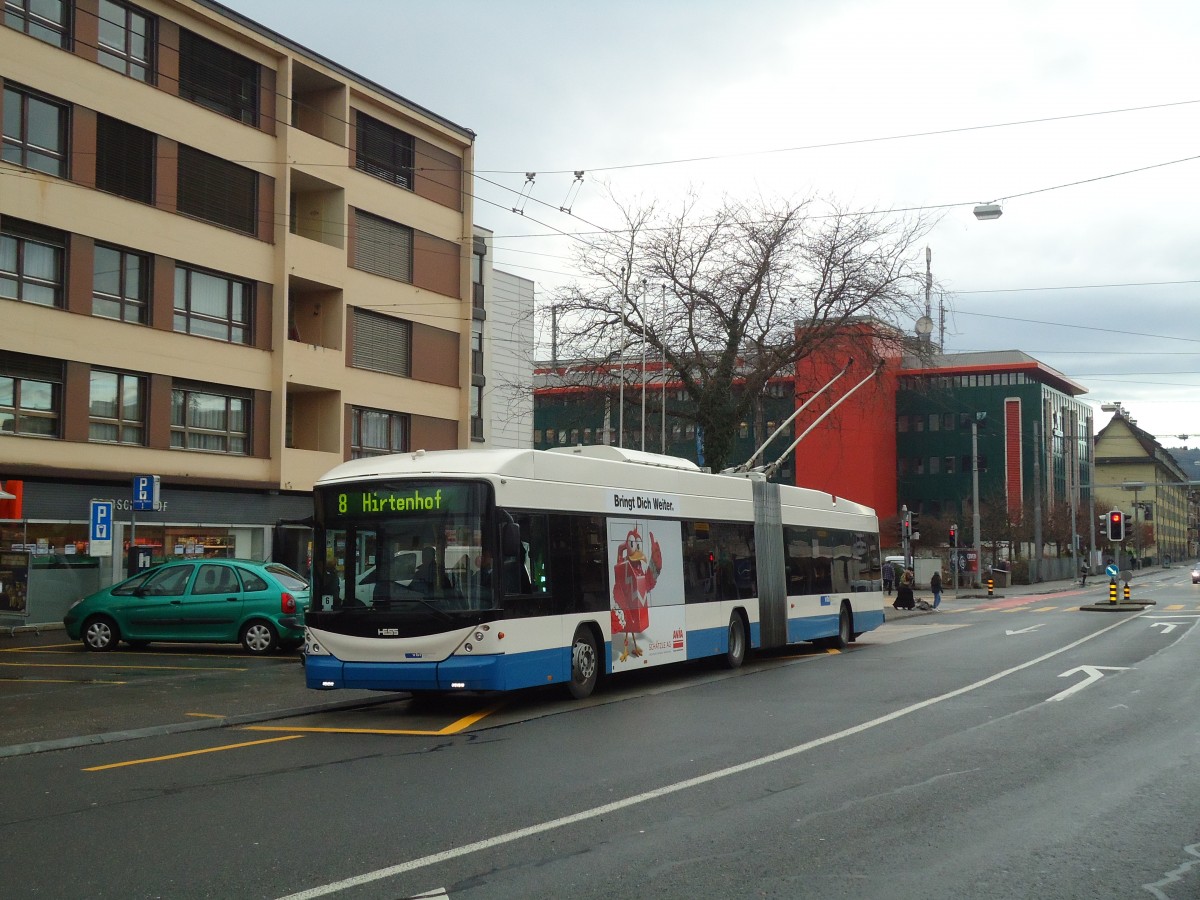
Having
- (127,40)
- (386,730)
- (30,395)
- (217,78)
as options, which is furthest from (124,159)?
(386,730)

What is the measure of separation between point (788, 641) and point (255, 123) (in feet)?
71.6

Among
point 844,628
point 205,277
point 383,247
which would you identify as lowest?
point 844,628

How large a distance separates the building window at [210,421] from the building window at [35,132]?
20.5ft

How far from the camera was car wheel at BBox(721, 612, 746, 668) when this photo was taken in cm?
1986

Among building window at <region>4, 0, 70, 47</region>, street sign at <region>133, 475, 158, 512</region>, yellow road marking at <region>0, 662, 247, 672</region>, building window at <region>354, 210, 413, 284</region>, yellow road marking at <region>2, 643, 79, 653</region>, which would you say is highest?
building window at <region>4, 0, 70, 47</region>

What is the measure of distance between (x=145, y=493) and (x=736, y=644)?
13.3 meters

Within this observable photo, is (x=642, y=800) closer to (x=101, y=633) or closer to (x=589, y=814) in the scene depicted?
(x=589, y=814)

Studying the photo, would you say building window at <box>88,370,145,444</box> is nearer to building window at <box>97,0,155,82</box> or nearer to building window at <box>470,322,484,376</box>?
building window at <box>97,0,155,82</box>

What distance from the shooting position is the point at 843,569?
Result: 2481cm

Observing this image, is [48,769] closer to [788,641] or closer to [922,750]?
[922,750]

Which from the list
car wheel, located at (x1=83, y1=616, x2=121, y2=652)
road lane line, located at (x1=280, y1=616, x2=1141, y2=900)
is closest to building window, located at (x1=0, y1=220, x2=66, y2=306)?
car wheel, located at (x1=83, y1=616, x2=121, y2=652)

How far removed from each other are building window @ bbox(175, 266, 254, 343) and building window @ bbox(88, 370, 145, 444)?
2.16 metres

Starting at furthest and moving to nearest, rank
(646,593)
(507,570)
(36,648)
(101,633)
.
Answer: (36,648) → (101,633) → (646,593) → (507,570)

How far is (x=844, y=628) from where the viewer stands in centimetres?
2488
